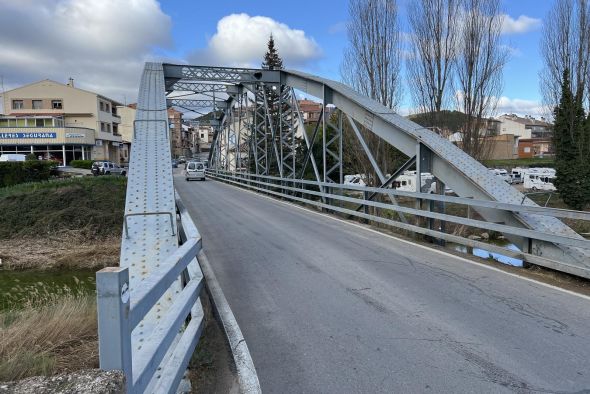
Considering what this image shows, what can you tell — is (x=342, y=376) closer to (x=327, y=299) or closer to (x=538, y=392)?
(x=538, y=392)

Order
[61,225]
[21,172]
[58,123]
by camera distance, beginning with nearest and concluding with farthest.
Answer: [61,225]
[21,172]
[58,123]

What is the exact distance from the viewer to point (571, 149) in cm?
3102

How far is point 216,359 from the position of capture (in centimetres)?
452

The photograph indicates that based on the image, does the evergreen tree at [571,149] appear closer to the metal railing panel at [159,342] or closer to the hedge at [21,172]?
the metal railing panel at [159,342]

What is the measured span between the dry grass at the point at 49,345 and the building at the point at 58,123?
211ft

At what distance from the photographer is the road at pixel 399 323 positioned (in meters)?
3.99

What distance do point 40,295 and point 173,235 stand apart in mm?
6162

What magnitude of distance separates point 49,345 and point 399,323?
11.4ft

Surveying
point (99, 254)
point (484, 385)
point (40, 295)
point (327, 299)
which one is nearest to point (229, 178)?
point (99, 254)

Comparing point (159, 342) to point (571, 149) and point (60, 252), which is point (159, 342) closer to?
point (60, 252)

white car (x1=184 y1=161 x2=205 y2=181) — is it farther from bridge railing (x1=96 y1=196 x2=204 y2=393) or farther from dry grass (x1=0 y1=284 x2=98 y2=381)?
bridge railing (x1=96 y1=196 x2=204 y2=393)

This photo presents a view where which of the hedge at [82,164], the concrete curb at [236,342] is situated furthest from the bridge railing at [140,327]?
the hedge at [82,164]

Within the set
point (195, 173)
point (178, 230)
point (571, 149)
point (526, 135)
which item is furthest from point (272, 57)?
point (526, 135)

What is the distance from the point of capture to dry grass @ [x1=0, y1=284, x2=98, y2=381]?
3.56 metres
